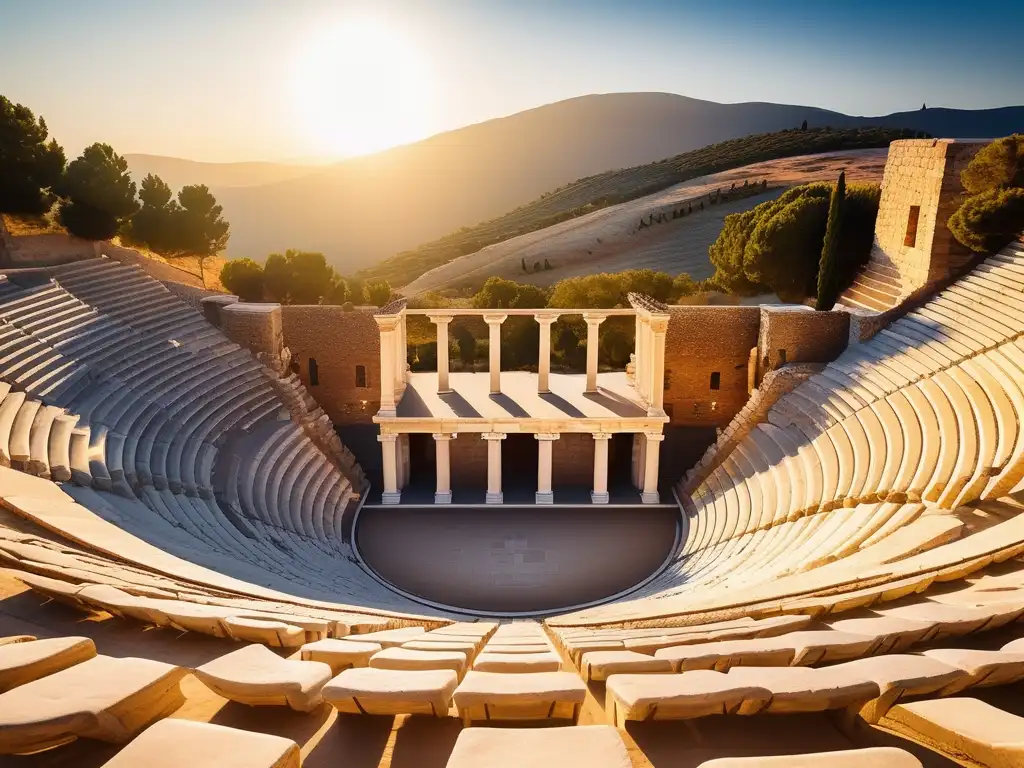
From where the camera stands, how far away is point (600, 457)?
73.5 ft

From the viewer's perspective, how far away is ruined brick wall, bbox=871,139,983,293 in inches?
881

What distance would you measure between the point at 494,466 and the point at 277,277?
1366 centimetres

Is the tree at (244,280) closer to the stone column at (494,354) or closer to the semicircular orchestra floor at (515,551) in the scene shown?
the stone column at (494,354)

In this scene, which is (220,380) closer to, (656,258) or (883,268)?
(883,268)

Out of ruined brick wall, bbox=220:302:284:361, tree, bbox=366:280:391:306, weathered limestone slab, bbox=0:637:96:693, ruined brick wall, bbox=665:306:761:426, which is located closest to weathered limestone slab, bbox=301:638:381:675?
weathered limestone slab, bbox=0:637:96:693

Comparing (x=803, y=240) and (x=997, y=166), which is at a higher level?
(x=997, y=166)

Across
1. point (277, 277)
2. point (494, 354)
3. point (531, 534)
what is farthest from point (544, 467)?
point (277, 277)

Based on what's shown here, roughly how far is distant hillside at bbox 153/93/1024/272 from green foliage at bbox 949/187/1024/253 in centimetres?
11564

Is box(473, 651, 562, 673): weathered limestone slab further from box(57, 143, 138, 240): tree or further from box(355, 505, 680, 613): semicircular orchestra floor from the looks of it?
box(57, 143, 138, 240): tree

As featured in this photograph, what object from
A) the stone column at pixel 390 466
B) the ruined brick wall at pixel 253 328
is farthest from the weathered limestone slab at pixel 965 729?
the ruined brick wall at pixel 253 328

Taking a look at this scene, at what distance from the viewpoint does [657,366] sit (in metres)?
22.3

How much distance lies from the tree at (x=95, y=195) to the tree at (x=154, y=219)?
2.27 m

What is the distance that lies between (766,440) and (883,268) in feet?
29.1

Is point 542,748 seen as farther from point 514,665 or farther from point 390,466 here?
point 390,466
